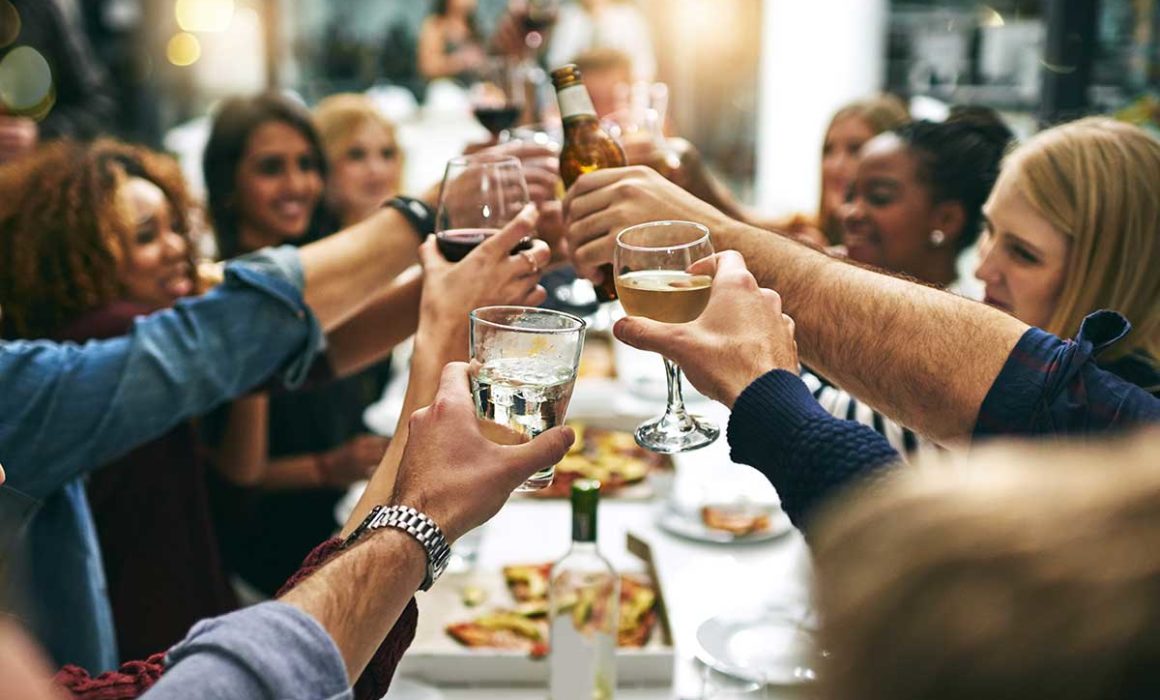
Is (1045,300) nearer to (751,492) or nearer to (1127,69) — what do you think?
(751,492)

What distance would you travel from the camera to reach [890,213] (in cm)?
256

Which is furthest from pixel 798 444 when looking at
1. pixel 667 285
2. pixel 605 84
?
pixel 605 84

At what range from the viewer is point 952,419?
46.7 inches

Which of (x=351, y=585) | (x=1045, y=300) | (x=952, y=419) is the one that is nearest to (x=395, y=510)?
(x=351, y=585)

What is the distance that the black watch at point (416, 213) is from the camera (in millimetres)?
1662

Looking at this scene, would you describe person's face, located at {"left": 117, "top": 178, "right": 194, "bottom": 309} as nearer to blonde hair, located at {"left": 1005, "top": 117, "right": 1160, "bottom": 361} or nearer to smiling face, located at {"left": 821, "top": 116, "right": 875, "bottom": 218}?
blonde hair, located at {"left": 1005, "top": 117, "right": 1160, "bottom": 361}

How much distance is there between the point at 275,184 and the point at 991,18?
3029 mm

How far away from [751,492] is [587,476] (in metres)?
0.35

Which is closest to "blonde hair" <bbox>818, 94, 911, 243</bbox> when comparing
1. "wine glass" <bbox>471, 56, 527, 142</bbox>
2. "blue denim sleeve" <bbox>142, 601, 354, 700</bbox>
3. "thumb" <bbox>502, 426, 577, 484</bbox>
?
"wine glass" <bbox>471, 56, 527, 142</bbox>

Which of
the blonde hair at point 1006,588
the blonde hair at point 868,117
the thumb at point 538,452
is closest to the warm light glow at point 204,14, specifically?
the blonde hair at point 868,117

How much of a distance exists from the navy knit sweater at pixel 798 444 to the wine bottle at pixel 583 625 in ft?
1.57

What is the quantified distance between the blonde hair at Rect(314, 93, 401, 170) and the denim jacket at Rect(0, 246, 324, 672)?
7.07 feet

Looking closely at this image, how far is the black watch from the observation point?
65.4 inches

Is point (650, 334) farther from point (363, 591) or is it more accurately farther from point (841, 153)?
point (841, 153)
